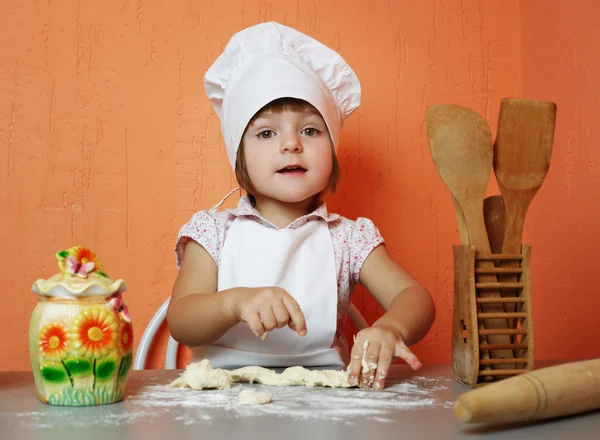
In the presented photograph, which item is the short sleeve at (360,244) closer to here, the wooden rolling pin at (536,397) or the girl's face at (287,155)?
the girl's face at (287,155)

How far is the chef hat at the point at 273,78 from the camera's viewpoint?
1153mm

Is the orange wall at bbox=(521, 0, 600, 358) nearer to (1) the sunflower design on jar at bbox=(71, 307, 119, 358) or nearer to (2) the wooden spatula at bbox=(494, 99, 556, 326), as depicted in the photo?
(2) the wooden spatula at bbox=(494, 99, 556, 326)

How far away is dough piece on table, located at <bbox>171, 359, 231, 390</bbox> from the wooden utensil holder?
27cm

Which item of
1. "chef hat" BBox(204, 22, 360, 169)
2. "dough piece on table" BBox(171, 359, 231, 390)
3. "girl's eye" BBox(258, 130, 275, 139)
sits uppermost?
"chef hat" BBox(204, 22, 360, 169)

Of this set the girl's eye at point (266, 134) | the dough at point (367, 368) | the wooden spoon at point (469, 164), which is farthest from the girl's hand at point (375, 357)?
the girl's eye at point (266, 134)

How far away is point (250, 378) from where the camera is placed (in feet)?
2.79

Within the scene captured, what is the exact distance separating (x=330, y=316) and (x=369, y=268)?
116mm

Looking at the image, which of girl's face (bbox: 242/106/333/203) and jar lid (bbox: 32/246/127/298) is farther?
girl's face (bbox: 242/106/333/203)

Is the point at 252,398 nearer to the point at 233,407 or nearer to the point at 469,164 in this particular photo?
the point at 233,407

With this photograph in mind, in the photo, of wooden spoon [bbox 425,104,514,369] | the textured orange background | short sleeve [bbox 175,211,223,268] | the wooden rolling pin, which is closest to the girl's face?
short sleeve [bbox 175,211,223,268]

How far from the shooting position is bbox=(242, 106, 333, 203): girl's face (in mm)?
1161

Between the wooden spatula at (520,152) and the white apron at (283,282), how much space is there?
0.39m

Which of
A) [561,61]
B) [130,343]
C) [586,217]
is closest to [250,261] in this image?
[130,343]

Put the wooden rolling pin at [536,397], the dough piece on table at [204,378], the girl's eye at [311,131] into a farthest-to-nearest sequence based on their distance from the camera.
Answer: the girl's eye at [311,131] < the dough piece on table at [204,378] < the wooden rolling pin at [536,397]
